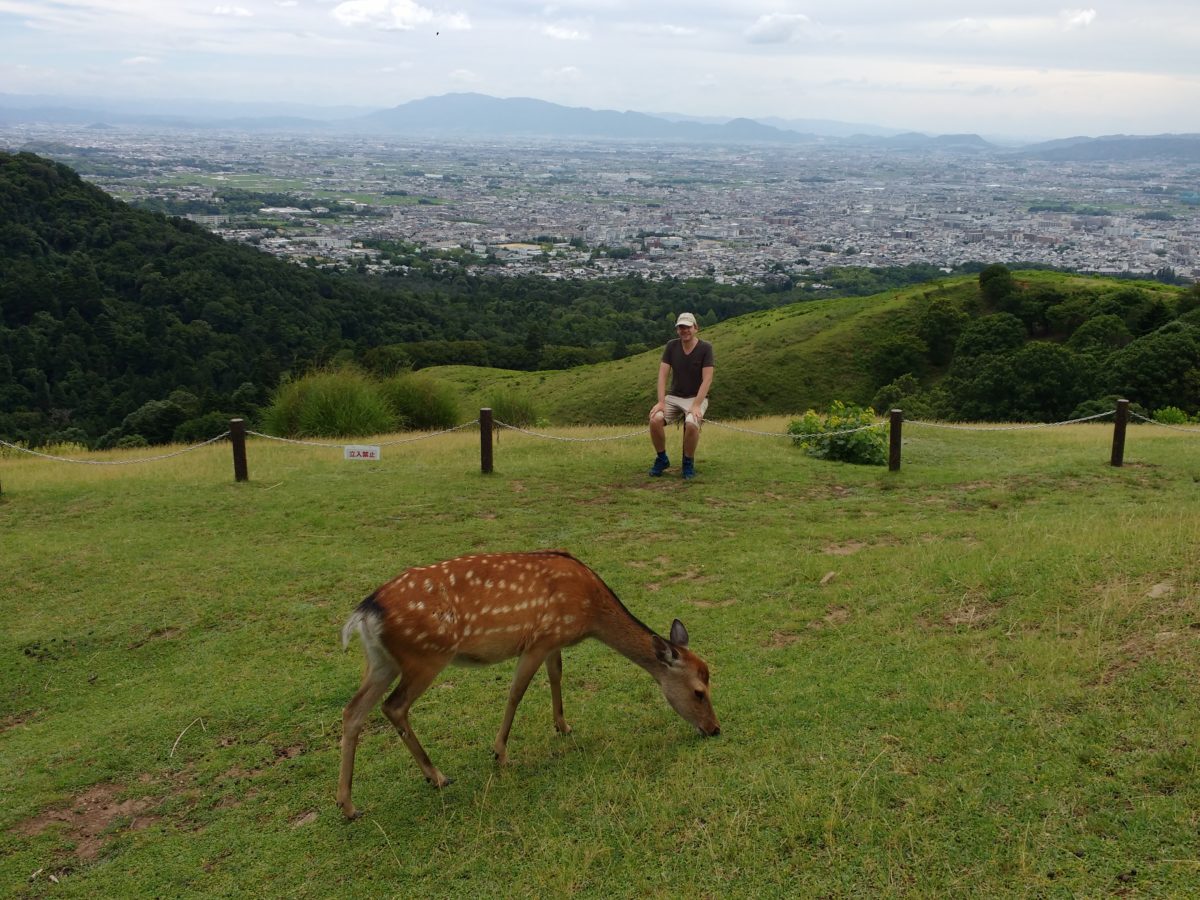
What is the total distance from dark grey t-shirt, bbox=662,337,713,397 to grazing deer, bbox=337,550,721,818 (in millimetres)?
6987

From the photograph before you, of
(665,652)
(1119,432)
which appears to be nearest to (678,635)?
(665,652)

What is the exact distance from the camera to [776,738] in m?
5.43

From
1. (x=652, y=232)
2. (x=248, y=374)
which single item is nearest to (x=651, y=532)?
(x=248, y=374)

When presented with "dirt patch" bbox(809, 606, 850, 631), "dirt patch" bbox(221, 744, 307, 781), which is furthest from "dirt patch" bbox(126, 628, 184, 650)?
"dirt patch" bbox(809, 606, 850, 631)

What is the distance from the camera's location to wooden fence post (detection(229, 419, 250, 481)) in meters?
13.1

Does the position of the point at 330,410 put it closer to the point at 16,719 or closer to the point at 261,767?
the point at 16,719

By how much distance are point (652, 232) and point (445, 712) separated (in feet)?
473

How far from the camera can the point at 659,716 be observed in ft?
19.7

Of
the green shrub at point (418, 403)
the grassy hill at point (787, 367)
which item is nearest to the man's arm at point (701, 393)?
the green shrub at point (418, 403)

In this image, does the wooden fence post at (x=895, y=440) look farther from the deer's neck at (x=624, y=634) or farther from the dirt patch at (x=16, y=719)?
the dirt patch at (x=16, y=719)

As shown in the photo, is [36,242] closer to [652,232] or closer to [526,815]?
[526,815]

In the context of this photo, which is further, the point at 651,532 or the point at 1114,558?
the point at 651,532

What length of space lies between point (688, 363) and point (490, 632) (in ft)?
25.1

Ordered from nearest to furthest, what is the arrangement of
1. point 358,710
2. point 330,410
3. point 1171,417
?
point 358,710 < point 330,410 < point 1171,417
